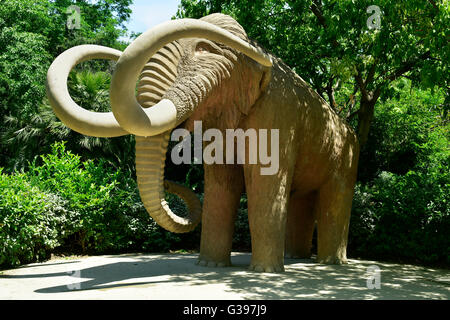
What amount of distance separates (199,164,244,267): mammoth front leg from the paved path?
0.95ft

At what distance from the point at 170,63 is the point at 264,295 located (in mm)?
2641

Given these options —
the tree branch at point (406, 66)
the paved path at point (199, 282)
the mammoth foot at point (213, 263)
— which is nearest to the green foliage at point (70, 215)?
the paved path at point (199, 282)

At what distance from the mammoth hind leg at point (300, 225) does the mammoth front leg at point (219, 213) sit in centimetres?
166

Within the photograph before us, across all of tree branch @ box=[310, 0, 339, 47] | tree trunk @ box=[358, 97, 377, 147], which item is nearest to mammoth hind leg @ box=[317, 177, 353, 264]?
tree branch @ box=[310, 0, 339, 47]

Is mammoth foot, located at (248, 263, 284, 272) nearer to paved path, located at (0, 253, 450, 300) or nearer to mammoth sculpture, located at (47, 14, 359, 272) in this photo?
mammoth sculpture, located at (47, 14, 359, 272)

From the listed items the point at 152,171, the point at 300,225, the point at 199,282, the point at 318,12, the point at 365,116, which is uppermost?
the point at 318,12

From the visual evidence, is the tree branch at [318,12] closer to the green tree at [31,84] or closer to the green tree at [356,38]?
the green tree at [356,38]

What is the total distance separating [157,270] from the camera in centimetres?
597

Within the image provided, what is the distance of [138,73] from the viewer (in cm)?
402

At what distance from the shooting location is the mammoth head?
4.03 m

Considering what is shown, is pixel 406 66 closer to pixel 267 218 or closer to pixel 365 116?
pixel 365 116

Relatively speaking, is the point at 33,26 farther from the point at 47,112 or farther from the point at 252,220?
the point at 252,220

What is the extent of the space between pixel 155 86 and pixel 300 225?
422 cm

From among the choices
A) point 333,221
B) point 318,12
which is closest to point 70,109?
point 333,221
